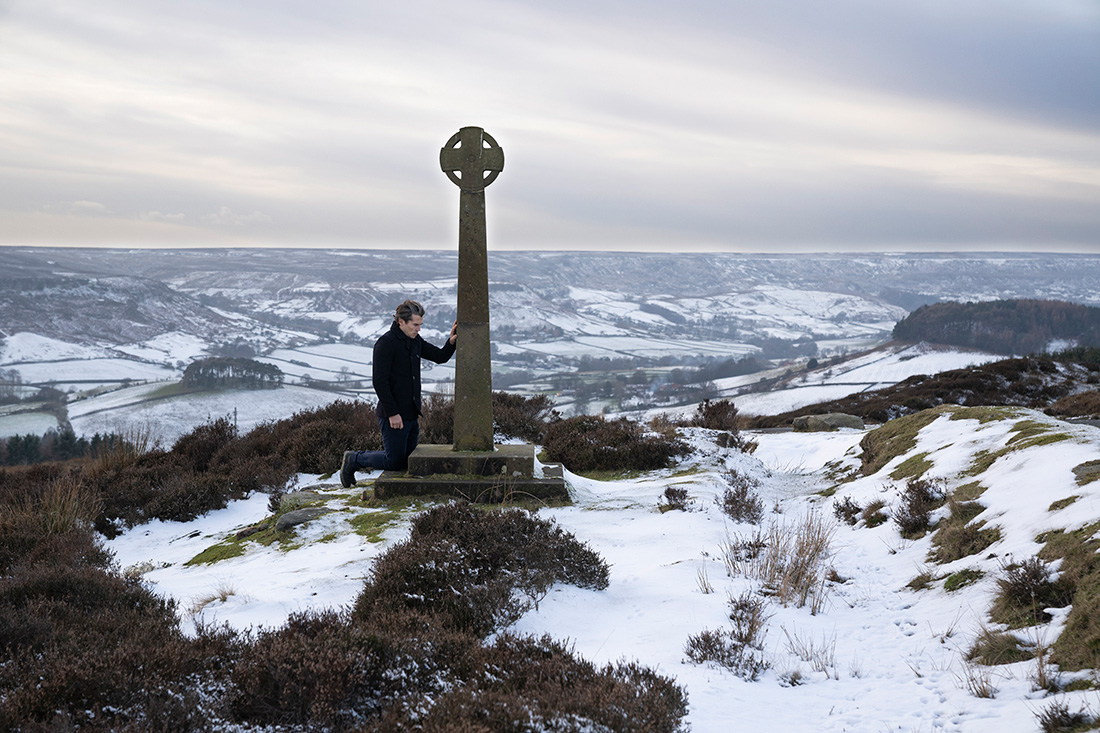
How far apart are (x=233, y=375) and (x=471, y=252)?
259ft

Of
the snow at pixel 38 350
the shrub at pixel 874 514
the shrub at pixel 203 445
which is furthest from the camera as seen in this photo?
the snow at pixel 38 350

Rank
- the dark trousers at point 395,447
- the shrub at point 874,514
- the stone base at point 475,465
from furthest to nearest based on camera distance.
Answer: the dark trousers at point 395,447 < the stone base at point 475,465 < the shrub at point 874,514

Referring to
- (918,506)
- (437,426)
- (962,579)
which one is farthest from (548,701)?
Answer: (437,426)

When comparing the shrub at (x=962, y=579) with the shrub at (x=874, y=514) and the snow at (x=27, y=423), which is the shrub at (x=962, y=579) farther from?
the snow at (x=27, y=423)

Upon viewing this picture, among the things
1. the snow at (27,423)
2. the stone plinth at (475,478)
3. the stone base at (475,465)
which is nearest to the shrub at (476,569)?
the stone plinth at (475,478)

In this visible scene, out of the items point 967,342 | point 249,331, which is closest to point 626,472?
point 967,342

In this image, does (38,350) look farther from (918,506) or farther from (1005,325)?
(1005,325)

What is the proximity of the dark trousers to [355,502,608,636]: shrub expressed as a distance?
2.49m

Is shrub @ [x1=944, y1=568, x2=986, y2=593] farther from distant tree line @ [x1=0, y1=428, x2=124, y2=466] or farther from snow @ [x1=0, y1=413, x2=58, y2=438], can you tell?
snow @ [x1=0, y1=413, x2=58, y2=438]

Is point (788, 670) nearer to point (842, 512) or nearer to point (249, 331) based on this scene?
point (842, 512)

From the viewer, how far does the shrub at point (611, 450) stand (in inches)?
400

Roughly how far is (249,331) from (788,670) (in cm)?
17949

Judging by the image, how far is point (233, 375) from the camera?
77688mm

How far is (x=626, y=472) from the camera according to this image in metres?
9.93
